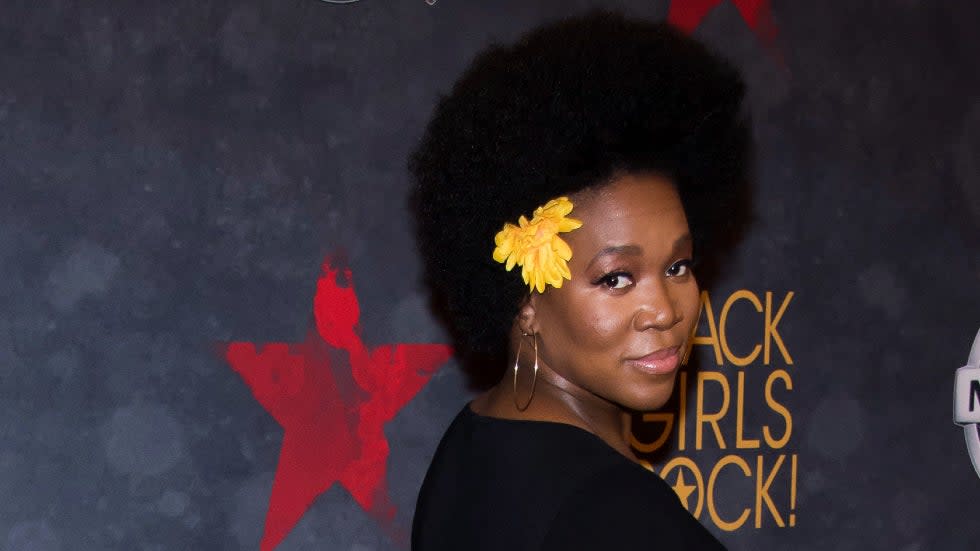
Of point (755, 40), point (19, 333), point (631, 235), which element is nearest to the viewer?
point (631, 235)

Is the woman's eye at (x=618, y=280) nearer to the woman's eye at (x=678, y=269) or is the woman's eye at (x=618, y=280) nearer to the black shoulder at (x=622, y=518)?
the woman's eye at (x=678, y=269)

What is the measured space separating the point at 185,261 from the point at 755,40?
1.50m

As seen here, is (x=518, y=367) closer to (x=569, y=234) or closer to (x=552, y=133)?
(x=569, y=234)

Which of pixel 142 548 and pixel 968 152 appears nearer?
pixel 142 548

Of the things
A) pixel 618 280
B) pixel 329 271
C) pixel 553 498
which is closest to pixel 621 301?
pixel 618 280

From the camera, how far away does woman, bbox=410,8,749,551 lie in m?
1.33

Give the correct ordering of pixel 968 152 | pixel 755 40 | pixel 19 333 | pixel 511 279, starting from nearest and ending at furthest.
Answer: pixel 511 279, pixel 19 333, pixel 755 40, pixel 968 152

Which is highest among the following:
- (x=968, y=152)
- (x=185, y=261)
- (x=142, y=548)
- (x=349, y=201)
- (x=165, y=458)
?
(x=968, y=152)

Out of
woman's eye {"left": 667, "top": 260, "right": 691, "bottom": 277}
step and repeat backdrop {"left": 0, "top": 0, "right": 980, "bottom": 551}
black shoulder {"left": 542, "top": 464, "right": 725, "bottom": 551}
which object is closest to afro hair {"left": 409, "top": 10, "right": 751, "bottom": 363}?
woman's eye {"left": 667, "top": 260, "right": 691, "bottom": 277}

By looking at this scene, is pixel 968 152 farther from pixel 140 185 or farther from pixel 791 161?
pixel 140 185

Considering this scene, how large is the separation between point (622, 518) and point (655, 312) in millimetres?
288

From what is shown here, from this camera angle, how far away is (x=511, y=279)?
1.44 meters

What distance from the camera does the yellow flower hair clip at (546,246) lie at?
1.32m

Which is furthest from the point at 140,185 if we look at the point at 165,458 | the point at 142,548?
the point at 142,548
